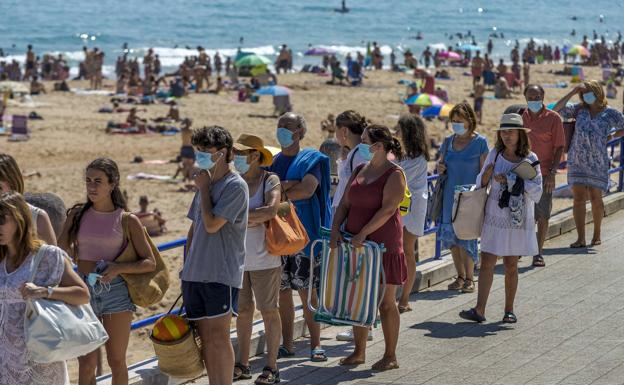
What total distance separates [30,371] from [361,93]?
124 ft

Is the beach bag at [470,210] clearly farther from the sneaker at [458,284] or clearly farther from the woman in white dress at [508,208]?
the sneaker at [458,284]

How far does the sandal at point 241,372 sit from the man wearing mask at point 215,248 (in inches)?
32.1

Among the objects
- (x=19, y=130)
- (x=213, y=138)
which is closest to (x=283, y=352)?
(x=213, y=138)

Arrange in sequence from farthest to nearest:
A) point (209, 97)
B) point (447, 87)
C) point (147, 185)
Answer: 1. point (447, 87)
2. point (209, 97)
3. point (147, 185)

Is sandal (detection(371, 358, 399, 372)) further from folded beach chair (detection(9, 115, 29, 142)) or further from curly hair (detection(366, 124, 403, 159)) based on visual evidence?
folded beach chair (detection(9, 115, 29, 142))

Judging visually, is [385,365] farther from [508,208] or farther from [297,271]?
[508,208]

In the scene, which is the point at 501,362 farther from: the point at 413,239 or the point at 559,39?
the point at 559,39

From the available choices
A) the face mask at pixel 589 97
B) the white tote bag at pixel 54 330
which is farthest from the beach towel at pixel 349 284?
the face mask at pixel 589 97

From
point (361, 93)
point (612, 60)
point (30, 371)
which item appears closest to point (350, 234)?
point (30, 371)

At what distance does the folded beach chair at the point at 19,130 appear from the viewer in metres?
28.8

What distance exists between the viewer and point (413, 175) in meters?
8.91

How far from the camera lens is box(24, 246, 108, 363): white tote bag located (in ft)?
17.2

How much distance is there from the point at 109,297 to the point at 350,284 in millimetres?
1779

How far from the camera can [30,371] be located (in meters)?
5.36
